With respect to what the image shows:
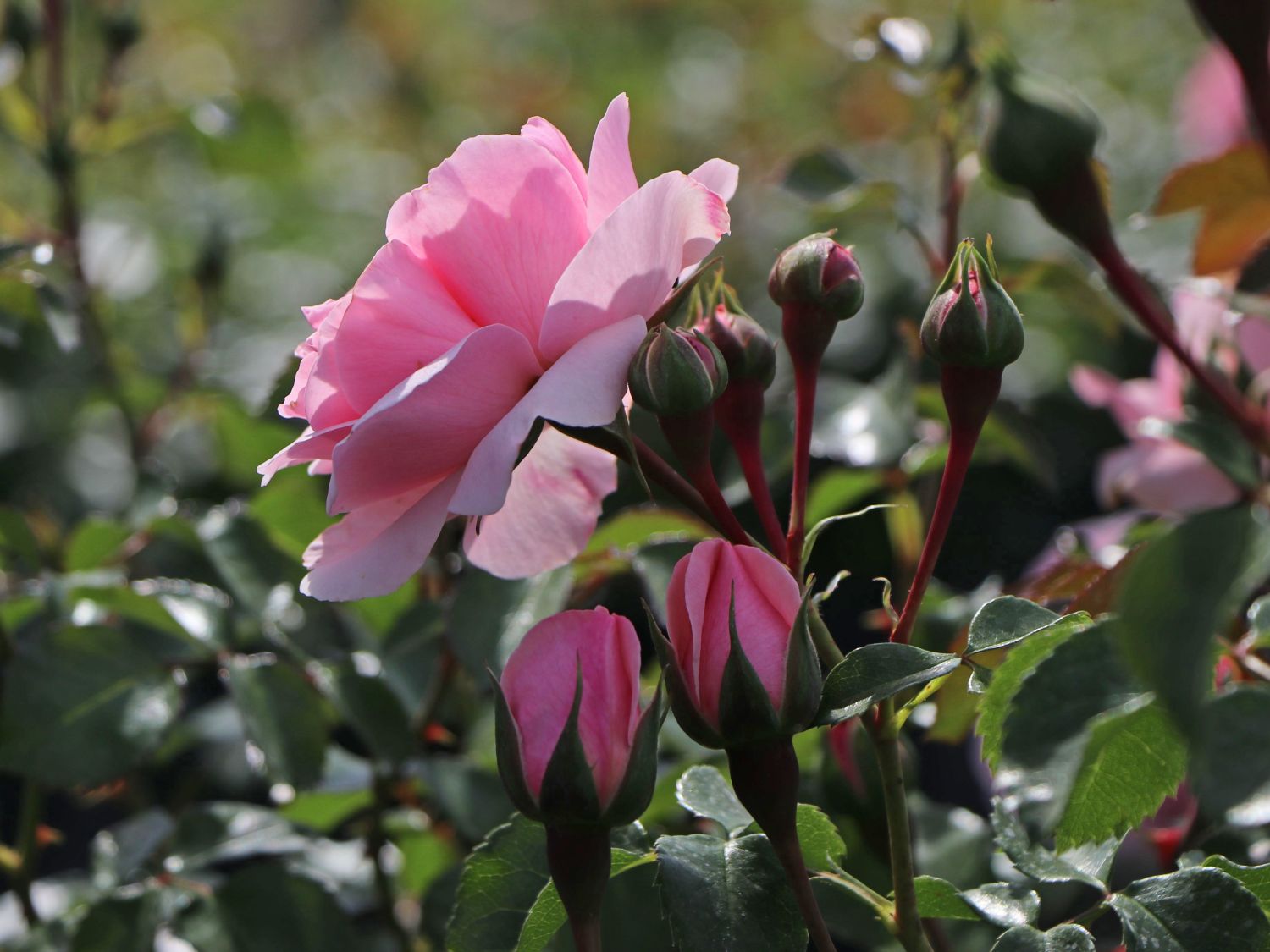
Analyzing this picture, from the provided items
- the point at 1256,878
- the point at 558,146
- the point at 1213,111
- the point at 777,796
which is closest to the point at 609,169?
the point at 558,146

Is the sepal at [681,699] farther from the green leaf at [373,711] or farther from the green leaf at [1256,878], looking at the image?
the green leaf at [373,711]

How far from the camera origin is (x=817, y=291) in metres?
0.49

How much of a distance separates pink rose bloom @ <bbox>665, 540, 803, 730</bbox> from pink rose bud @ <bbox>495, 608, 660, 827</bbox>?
2 centimetres

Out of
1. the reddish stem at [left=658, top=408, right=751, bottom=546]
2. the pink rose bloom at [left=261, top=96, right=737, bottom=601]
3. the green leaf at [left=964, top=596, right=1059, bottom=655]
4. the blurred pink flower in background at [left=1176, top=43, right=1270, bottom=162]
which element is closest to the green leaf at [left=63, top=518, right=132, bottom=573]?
the pink rose bloom at [left=261, top=96, right=737, bottom=601]

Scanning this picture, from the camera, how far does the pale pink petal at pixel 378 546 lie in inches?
17.0

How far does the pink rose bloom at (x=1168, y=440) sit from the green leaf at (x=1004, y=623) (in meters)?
0.39

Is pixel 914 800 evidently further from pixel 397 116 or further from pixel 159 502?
pixel 397 116

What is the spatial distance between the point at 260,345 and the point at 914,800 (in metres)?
0.97

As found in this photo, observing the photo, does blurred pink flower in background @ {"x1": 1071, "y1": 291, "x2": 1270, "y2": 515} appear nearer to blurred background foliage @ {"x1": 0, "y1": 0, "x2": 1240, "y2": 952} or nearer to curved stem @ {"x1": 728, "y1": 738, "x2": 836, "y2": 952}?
blurred background foliage @ {"x1": 0, "y1": 0, "x2": 1240, "y2": 952}

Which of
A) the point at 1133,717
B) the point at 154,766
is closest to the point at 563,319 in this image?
the point at 1133,717

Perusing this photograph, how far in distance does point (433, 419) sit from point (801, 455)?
0.15 m

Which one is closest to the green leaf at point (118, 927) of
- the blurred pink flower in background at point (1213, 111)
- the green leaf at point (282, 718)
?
the green leaf at point (282, 718)

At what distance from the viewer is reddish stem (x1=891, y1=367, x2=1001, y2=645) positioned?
0.46 m

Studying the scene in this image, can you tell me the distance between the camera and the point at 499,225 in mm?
453
